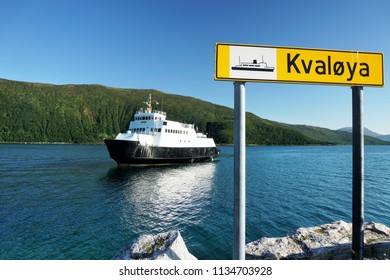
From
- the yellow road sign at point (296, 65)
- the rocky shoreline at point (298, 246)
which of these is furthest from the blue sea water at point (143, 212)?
the yellow road sign at point (296, 65)

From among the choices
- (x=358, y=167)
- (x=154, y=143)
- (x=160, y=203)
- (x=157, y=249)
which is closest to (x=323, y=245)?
(x=358, y=167)

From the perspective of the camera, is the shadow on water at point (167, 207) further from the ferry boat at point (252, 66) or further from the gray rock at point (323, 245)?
the ferry boat at point (252, 66)

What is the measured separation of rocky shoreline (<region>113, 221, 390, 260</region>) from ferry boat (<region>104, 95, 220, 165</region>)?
30527 millimetres

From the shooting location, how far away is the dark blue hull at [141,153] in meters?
35.1

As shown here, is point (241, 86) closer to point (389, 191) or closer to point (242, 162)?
point (242, 162)

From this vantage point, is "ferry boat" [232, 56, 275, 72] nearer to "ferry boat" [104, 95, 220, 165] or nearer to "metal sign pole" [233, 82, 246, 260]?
"metal sign pole" [233, 82, 246, 260]

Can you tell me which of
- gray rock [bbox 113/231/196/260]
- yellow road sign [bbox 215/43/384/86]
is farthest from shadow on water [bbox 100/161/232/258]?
yellow road sign [bbox 215/43/384/86]

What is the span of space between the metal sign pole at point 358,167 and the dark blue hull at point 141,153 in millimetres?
33804

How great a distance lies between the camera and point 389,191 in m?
23.4

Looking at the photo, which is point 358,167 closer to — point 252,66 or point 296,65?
point 296,65

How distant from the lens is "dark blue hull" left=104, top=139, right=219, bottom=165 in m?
35.1

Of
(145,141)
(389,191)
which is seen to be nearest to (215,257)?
(389,191)

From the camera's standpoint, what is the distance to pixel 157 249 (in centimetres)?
564

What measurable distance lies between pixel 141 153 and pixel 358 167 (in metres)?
35.0
